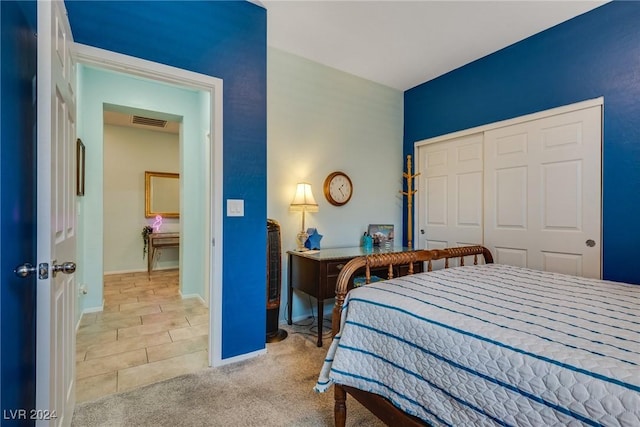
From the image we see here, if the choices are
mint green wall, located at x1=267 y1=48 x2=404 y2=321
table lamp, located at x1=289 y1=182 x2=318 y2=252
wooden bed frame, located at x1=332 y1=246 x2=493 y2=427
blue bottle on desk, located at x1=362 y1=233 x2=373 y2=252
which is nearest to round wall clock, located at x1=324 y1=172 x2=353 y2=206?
mint green wall, located at x1=267 y1=48 x2=404 y2=321

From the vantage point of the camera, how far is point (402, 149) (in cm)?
398

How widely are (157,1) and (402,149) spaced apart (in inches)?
117

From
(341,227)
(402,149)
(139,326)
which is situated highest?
(402,149)

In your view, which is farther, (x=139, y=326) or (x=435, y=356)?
(x=139, y=326)

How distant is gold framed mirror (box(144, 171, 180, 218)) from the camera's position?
5.61 metres

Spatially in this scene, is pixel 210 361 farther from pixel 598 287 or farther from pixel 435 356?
pixel 598 287

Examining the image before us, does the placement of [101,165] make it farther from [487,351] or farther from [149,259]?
[487,351]

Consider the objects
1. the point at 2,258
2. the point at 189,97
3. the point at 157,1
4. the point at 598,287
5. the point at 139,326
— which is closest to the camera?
the point at 2,258

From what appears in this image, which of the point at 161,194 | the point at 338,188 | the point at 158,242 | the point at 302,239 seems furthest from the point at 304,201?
the point at 161,194

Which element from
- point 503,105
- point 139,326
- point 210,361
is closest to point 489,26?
point 503,105

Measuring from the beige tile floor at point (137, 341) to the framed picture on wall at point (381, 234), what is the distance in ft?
6.59

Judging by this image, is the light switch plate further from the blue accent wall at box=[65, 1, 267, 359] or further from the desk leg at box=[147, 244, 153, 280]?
the desk leg at box=[147, 244, 153, 280]

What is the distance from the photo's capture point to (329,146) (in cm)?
335

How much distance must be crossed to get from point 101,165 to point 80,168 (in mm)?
390
